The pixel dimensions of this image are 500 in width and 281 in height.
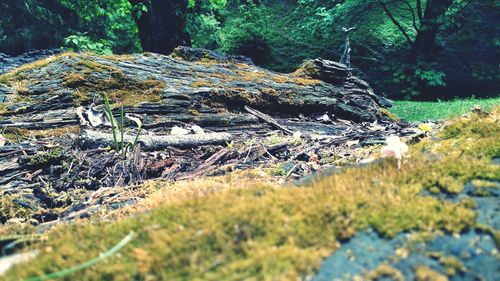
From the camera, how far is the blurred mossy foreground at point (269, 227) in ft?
6.47

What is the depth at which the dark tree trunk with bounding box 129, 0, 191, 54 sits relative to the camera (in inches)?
569

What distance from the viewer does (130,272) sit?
2.01 meters

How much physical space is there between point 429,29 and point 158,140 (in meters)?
17.4

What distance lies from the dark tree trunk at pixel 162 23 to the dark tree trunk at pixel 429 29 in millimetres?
11434

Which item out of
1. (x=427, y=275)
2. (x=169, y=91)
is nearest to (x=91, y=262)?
(x=427, y=275)

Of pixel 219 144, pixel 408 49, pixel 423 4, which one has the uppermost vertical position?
pixel 423 4

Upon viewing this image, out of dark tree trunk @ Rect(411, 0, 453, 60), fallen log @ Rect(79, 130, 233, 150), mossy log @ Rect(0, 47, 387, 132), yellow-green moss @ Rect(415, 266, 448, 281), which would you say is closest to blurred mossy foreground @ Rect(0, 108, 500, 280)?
yellow-green moss @ Rect(415, 266, 448, 281)

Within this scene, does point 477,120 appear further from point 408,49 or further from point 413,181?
point 408,49

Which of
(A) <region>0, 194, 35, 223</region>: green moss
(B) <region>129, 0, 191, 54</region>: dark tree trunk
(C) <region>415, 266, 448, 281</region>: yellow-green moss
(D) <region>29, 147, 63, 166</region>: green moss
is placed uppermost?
(B) <region>129, 0, 191, 54</region>: dark tree trunk

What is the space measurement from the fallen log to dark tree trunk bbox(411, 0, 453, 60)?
15.5 m

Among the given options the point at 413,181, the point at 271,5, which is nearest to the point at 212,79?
the point at 413,181

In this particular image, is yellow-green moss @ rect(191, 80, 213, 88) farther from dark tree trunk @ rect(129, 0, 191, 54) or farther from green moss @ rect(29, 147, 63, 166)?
dark tree trunk @ rect(129, 0, 191, 54)

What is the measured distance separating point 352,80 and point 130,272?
10.1m

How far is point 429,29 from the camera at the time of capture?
19094 mm
